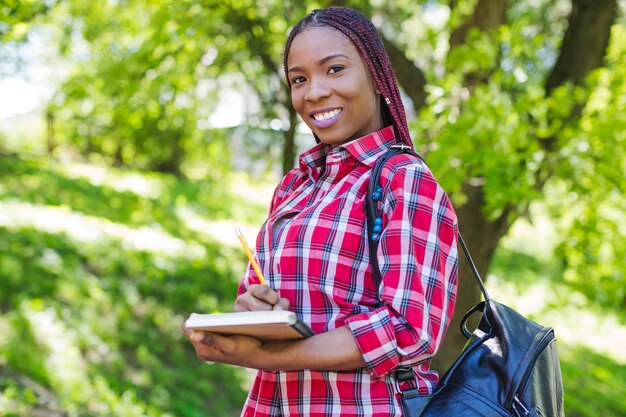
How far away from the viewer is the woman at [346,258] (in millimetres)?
1389

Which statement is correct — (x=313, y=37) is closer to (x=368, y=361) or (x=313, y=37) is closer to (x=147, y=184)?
(x=368, y=361)

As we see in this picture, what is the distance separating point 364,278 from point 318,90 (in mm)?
460

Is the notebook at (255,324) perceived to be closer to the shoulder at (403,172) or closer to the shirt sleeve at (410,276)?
the shirt sleeve at (410,276)

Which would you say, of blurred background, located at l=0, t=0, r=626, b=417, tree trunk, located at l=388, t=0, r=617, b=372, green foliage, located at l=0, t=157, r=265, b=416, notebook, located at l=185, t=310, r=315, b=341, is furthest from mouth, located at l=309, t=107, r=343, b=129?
green foliage, located at l=0, t=157, r=265, b=416

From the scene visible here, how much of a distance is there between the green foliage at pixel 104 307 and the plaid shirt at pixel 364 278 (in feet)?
11.2

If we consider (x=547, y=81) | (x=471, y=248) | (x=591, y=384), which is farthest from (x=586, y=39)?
(x=591, y=384)

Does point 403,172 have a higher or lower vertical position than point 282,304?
higher

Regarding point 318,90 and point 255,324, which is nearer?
point 255,324

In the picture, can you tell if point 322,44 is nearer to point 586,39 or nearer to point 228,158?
point 586,39

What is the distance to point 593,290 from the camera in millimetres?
5277

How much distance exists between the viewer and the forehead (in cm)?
163

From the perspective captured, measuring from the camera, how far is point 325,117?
66.6 inches

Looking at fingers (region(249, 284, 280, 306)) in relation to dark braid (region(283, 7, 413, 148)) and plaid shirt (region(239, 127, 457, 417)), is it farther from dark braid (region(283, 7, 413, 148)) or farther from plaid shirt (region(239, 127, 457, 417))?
dark braid (region(283, 7, 413, 148))

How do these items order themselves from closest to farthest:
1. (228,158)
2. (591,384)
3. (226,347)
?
(226,347) < (228,158) < (591,384)
